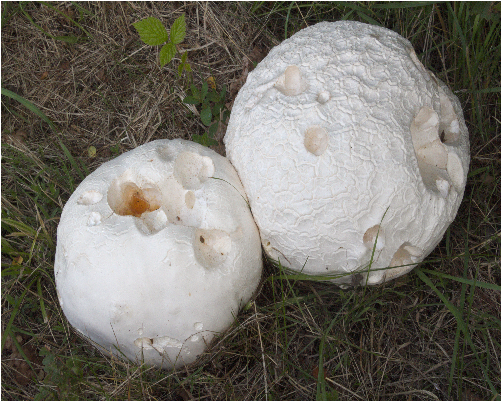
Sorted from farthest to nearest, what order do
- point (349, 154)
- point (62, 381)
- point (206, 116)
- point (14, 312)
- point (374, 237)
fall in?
point (206, 116) → point (14, 312) → point (62, 381) → point (374, 237) → point (349, 154)

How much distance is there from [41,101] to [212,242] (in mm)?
1977

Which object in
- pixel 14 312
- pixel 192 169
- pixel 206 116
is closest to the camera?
pixel 192 169

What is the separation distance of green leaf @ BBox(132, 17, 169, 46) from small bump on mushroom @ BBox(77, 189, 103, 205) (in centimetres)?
90

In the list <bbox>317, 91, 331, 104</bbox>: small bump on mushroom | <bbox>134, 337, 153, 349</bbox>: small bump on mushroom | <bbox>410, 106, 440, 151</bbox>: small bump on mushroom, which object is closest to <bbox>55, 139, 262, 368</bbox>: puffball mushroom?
<bbox>134, 337, 153, 349</bbox>: small bump on mushroom

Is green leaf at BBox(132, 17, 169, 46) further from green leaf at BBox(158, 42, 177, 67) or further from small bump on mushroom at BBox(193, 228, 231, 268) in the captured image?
small bump on mushroom at BBox(193, 228, 231, 268)

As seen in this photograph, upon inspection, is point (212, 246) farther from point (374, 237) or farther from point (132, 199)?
point (374, 237)

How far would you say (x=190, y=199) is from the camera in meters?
2.05

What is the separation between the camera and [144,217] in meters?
2.00

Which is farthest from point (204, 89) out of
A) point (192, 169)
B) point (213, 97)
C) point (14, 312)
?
point (14, 312)

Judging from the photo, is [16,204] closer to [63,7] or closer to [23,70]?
[23,70]

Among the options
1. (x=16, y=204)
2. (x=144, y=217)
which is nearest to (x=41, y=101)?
(x=16, y=204)

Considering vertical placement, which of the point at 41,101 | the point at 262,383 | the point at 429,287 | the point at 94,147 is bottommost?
the point at 262,383

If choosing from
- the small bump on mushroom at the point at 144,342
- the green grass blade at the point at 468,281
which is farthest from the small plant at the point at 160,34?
the green grass blade at the point at 468,281

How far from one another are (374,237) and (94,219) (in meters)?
1.22
